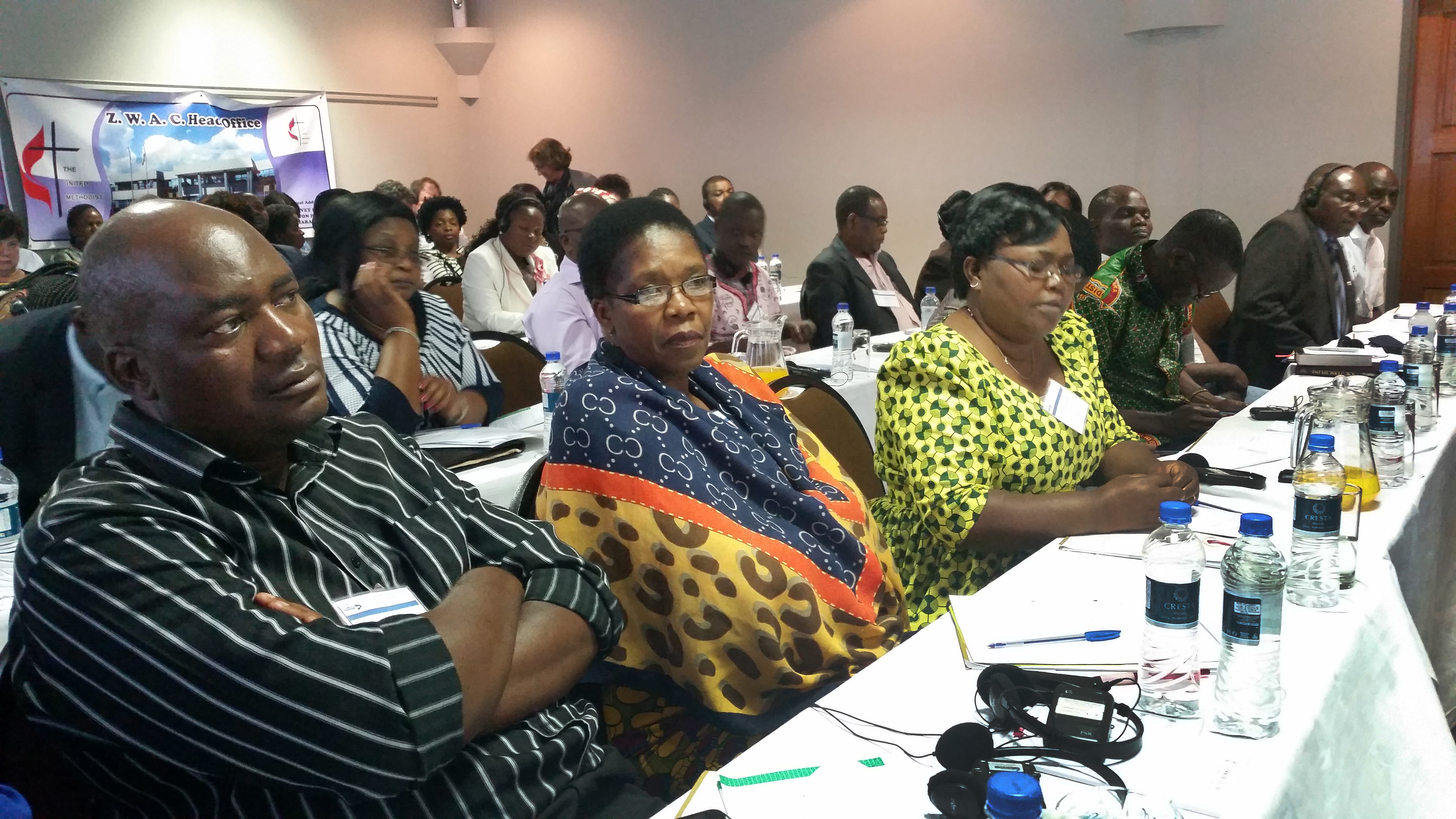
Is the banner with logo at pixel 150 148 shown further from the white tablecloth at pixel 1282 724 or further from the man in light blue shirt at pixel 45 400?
the white tablecloth at pixel 1282 724

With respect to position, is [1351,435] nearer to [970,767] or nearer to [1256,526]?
[1256,526]

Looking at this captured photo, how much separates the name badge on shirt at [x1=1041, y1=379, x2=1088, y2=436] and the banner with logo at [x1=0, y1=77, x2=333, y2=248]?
20.0ft

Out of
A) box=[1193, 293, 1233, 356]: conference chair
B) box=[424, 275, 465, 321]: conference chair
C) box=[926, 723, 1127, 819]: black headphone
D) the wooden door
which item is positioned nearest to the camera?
box=[926, 723, 1127, 819]: black headphone

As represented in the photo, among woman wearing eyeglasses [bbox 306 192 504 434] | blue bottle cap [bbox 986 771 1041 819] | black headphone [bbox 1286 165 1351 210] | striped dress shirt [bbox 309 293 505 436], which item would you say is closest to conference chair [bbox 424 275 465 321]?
striped dress shirt [bbox 309 293 505 436]

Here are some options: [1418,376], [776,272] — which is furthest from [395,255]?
[776,272]

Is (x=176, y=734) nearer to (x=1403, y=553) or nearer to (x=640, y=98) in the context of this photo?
(x=1403, y=553)

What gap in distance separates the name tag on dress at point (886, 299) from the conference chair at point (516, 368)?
231 centimetres

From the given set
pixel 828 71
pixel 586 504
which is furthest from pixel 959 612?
pixel 828 71

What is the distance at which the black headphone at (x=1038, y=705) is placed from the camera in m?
Answer: 1.18

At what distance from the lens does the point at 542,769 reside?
1296 mm

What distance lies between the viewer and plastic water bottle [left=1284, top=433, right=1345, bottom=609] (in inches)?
61.3

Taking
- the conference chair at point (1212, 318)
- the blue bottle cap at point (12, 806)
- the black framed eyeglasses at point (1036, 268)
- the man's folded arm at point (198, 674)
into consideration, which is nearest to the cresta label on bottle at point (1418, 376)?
the black framed eyeglasses at point (1036, 268)

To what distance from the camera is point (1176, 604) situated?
49.2 inches

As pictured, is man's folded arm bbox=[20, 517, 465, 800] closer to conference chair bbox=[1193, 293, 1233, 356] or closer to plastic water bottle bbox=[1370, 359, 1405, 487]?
plastic water bottle bbox=[1370, 359, 1405, 487]
